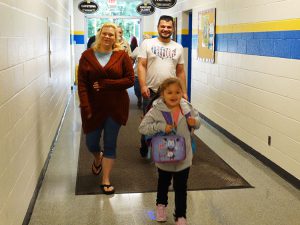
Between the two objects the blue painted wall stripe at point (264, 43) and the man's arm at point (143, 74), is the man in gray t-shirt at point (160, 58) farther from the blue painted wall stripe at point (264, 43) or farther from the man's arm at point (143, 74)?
the blue painted wall stripe at point (264, 43)

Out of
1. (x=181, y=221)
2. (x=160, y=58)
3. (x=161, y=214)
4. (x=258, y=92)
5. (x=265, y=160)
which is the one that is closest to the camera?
(x=181, y=221)

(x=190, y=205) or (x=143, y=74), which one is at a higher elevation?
(x=143, y=74)

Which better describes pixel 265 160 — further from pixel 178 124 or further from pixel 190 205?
pixel 178 124

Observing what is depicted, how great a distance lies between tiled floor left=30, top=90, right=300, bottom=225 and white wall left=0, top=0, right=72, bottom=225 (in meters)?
0.21

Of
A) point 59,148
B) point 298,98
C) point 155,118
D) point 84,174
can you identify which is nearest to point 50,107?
point 59,148

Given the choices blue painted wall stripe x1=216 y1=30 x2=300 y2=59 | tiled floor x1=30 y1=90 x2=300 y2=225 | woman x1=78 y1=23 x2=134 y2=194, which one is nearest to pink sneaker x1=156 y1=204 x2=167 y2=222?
tiled floor x1=30 y1=90 x2=300 y2=225

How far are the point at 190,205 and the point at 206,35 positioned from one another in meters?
4.37

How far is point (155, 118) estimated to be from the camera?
3.04m

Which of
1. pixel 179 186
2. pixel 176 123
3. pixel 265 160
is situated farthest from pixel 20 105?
pixel 265 160

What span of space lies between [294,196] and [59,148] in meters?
2.98

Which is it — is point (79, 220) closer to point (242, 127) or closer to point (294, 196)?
point (294, 196)

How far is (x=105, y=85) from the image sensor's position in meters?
3.69

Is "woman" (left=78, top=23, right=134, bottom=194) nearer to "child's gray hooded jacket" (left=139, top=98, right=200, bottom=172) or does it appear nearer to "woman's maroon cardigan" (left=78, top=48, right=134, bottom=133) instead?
"woman's maroon cardigan" (left=78, top=48, right=134, bottom=133)

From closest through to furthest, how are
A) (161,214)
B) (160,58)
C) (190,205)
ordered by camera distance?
(161,214), (190,205), (160,58)
